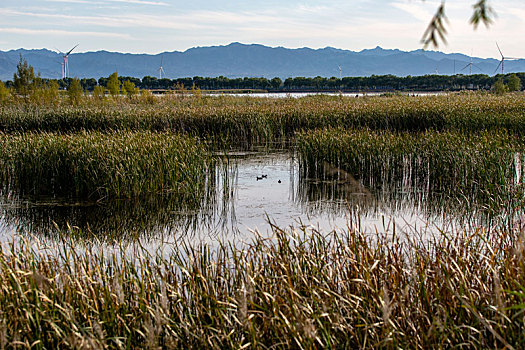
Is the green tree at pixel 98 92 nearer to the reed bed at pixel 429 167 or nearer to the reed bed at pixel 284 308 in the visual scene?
the reed bed at pixel 429 167

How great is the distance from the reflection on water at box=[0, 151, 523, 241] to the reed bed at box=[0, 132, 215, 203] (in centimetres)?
44

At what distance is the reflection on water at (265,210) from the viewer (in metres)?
8.86

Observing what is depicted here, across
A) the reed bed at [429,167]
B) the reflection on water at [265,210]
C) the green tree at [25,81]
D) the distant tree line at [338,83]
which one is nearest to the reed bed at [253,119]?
the reed bed at [429,167]

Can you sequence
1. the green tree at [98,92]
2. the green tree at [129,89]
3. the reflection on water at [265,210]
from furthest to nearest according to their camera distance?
the green tree at [129,89] → the green tree at [98,92] → the reflection on water at [265,210]

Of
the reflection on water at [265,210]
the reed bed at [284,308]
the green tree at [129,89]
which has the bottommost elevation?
the reflection on water at [265,210]

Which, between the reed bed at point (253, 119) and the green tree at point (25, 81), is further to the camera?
the green tree at point (25, 81)

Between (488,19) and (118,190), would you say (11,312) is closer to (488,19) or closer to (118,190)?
(488,19)

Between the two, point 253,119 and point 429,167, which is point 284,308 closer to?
point 429,167

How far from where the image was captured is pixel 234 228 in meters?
8.88

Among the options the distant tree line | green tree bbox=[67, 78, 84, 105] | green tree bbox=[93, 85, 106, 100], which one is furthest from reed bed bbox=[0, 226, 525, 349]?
the distant tree line

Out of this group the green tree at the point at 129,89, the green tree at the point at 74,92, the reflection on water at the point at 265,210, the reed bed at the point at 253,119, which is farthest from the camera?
the green tree at the point at 129,89

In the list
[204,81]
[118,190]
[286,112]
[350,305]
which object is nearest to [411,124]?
[286,112]

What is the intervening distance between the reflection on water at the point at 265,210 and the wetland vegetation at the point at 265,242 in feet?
0.22

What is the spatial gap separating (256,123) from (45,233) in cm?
1128
